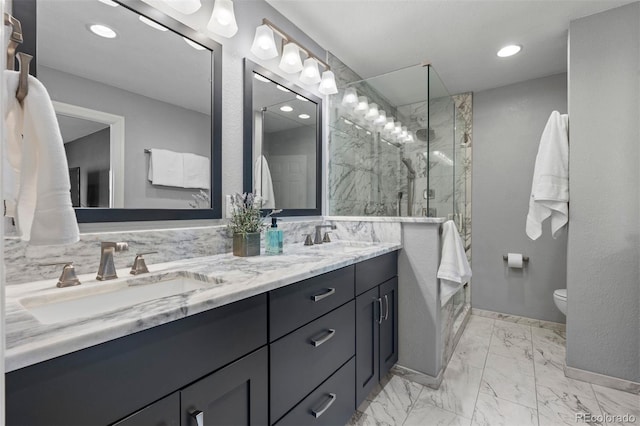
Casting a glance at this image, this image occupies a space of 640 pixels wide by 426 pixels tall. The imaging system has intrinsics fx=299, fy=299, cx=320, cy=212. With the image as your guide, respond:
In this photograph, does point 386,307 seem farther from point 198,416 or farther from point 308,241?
point 198,416

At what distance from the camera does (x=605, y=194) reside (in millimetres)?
1956

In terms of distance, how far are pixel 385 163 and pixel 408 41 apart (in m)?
1.00

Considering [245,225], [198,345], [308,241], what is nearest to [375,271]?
[308,241]

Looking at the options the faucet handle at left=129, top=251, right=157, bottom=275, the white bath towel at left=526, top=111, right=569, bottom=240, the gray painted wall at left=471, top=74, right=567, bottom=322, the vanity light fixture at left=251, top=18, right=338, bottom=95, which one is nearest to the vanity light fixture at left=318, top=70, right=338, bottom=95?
the vanity light fixture at left=251, top=18, right=338, bottom=95

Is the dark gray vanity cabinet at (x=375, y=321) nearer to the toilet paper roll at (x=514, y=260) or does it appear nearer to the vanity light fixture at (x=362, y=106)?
the vanity light fixture at (x=362, y=106)

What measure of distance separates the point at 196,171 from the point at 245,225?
A: 0.36m

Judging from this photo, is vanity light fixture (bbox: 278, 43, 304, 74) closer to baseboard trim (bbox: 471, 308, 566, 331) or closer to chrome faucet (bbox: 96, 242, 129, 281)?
chrome faucet (bbox: 96, 242, 129, 281)

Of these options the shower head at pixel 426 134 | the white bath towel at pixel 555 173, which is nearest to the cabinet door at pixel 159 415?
the shower head at pixel 426 134

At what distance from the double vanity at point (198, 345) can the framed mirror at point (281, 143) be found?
563mm

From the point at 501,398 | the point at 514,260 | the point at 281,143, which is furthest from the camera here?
the point at 514,260

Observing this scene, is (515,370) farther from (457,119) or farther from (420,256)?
(457,119)

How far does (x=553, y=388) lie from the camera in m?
1.91

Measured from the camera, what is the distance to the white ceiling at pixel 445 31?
1920 mm

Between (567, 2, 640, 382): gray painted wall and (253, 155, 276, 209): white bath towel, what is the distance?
2.06m
